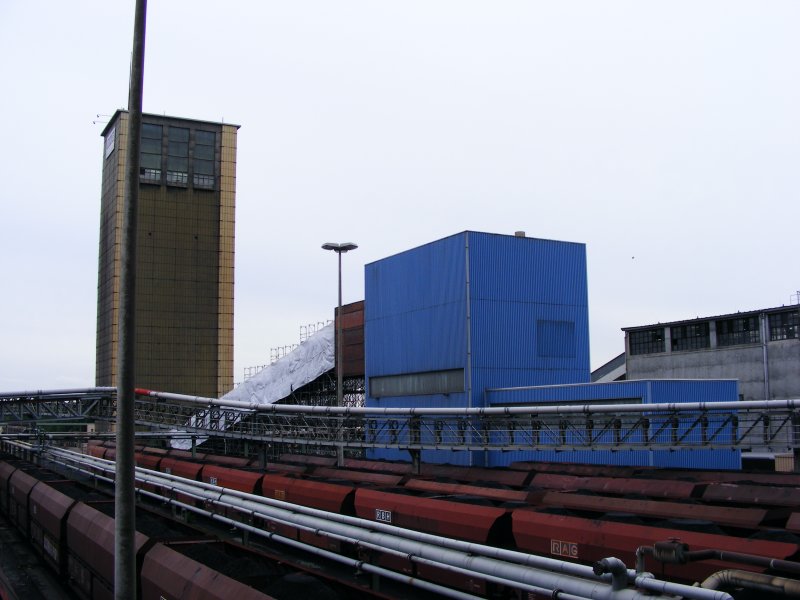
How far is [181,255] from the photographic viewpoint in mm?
96688

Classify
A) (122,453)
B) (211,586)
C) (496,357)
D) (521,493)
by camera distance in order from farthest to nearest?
(496,357) → (521,493) → (211,586) → (122,453)

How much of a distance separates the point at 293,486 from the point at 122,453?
19199 millimetres

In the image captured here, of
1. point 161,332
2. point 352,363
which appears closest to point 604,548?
point 352,363

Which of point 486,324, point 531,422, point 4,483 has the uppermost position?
point 486,324

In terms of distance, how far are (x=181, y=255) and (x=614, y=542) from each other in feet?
291

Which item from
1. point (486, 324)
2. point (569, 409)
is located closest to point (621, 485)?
point (569, 409)

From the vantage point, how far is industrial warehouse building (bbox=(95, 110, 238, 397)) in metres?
95.1

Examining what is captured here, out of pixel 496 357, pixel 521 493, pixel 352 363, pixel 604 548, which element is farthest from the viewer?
pixel 352 363

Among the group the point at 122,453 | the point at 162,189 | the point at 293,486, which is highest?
the point at 162,189

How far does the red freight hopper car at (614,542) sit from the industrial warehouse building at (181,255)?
3298 inches

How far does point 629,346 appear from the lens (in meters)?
67.4

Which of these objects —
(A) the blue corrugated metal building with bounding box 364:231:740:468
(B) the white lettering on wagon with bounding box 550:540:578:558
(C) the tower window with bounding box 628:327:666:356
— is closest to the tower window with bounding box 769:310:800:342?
(C) the tower window with bounding box 628:327:666:356

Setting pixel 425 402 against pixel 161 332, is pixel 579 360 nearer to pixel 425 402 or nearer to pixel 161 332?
pixel 425 402

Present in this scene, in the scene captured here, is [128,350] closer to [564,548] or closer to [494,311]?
[564,548]
